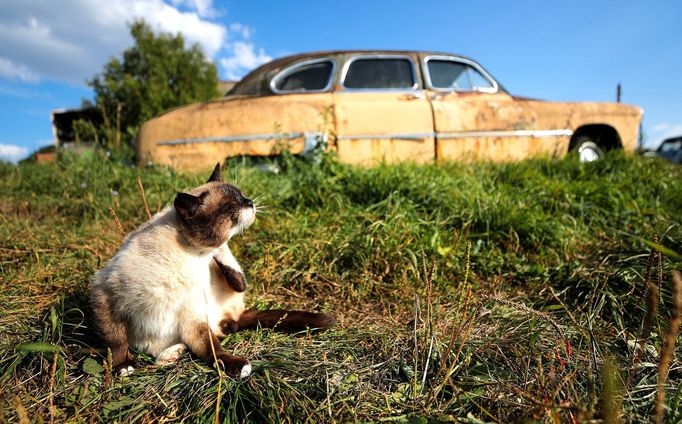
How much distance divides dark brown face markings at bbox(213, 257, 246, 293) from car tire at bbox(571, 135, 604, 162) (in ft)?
17.4

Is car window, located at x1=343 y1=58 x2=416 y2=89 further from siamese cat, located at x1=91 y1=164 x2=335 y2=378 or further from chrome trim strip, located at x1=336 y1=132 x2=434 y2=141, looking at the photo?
siamese cat, located at x1=91 y1=164 x2=335 y2=378

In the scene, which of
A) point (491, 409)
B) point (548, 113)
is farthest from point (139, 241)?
point (548, 113)

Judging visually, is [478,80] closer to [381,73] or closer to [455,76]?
[455,76]

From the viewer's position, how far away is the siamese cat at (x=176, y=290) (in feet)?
5.48

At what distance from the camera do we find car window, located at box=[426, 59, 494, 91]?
5.29 meters

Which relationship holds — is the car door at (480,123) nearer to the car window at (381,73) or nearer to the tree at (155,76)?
the car window at (381,73)

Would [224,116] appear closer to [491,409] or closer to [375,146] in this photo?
[375,146]

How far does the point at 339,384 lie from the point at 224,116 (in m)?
3.93

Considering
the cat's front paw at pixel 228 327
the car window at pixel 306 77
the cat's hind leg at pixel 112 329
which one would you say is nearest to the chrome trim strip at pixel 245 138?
the car window at pixel 306 77

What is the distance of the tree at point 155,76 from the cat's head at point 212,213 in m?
19.9

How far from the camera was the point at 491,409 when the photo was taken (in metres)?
1.32

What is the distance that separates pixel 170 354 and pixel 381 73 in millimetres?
4569

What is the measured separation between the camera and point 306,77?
5141 mm

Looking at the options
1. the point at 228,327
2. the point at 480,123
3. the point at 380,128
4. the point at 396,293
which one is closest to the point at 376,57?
the point at 380,128
